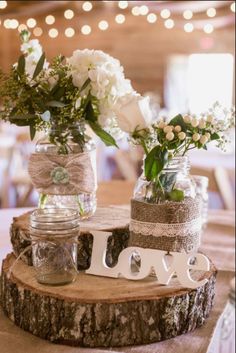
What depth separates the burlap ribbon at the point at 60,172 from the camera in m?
1.37

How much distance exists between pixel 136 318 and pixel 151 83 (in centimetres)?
702

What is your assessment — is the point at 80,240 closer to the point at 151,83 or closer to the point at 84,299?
the point at 84,299

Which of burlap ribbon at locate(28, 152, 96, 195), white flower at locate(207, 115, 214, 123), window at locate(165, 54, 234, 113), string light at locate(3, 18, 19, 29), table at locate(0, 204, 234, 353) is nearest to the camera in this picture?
table at locate(0, 204, 234, 353)

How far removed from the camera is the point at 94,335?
115cm

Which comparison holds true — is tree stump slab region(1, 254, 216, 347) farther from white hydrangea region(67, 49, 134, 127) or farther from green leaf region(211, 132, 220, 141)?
white hydrangea region(67, 49, 134, 127)

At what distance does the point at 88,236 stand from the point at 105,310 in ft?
0.77

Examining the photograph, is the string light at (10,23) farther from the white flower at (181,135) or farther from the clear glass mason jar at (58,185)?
the white flower at (181,135)

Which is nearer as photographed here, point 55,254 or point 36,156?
point 55,254

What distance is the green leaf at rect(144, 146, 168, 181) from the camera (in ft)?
3.98

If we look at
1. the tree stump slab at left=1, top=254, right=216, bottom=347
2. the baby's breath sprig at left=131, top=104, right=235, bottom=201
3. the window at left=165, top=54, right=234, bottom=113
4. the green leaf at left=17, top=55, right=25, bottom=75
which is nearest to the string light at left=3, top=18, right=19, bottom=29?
the green leaf at left=17, top=55, right=25, bottom=75

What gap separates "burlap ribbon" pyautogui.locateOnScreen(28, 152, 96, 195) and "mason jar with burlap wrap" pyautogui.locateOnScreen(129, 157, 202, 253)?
17cm

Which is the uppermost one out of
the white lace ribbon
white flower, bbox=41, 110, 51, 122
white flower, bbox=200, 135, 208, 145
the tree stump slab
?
white flower, bbox=41, 110, 51, 122

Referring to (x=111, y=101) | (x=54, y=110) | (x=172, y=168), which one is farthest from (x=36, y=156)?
(x=172, y=168)

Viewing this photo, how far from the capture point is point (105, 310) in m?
1.14
